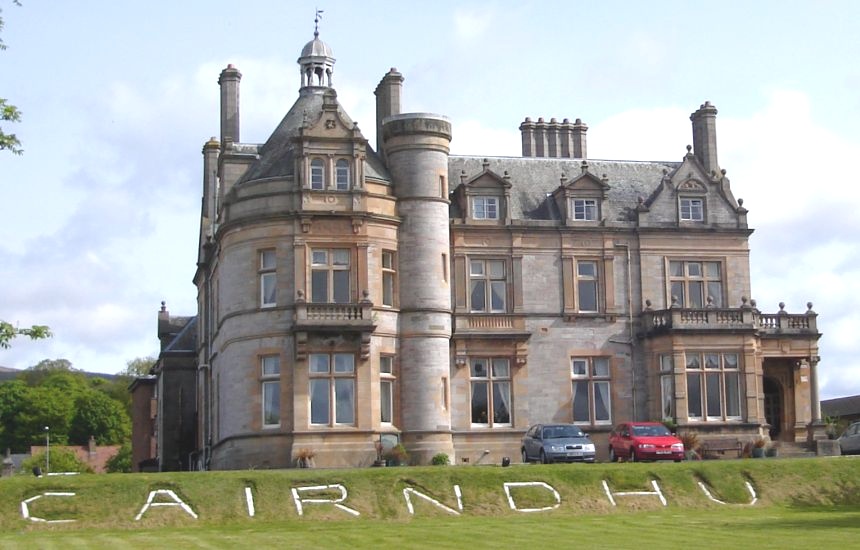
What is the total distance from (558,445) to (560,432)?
89 centimetres

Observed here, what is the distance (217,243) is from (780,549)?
31.8 meters

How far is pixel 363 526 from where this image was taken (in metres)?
36.3

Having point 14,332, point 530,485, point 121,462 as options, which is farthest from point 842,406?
point 14,332

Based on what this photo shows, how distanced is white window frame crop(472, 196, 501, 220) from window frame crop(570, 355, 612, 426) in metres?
6.39

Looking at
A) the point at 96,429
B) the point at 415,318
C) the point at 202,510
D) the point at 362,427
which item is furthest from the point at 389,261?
the point at 96,429

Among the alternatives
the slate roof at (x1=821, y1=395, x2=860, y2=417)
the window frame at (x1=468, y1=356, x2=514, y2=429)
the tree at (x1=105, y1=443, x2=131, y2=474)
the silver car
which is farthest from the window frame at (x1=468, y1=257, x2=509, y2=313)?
the tree at (x1=105, y1=443, x2=131, y2=474)

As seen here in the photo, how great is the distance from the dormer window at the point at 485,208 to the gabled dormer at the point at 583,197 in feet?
9.04

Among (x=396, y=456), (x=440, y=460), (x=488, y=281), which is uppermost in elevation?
(x=488, y=281)

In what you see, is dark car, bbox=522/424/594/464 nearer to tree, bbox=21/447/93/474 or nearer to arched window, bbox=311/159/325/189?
arched window, bbox=311/159/325/189

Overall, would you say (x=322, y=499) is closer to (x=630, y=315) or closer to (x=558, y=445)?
(x=558, y=445)

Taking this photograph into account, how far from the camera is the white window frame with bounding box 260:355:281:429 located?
166 feet

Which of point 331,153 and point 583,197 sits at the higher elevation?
point 331,153

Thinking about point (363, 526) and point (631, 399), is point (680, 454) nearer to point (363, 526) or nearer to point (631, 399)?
point (631, 399)

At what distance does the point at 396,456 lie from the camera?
1954 inches
